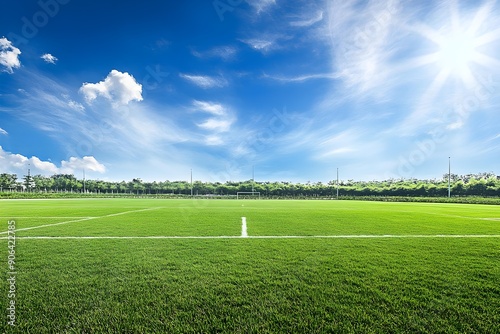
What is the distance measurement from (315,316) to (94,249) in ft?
15.1

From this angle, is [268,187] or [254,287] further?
[268,187]

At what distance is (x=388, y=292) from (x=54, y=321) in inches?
141

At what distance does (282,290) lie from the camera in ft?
10.4

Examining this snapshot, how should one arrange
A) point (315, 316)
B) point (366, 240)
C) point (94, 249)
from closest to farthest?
point (315, 316), point (94, 249), point (366, 240)

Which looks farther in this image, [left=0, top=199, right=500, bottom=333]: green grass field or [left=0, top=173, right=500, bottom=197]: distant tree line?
[left=0, top=173, right=500, bottom=197]: distant tree line

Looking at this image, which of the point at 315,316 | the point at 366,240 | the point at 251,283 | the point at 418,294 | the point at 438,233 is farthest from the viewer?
the point at 438,233

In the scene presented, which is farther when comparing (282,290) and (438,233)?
(438,233)

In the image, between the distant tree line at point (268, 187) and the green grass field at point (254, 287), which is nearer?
the green grass field at point (254, 287)

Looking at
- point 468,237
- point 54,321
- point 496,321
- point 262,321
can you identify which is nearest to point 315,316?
point 262,321

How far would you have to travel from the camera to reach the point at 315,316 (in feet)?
8.49

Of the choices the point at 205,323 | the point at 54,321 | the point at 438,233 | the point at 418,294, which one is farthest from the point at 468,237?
the point at 54,321

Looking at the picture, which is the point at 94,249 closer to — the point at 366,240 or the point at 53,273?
the point at 53,273

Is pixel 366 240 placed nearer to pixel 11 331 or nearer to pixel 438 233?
pixel 438 233

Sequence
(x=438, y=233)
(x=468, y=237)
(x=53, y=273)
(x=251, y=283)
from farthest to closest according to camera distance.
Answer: (x=438, y=233), (x=468, y=237), (x=53, y=273), (x=251, y=283)
